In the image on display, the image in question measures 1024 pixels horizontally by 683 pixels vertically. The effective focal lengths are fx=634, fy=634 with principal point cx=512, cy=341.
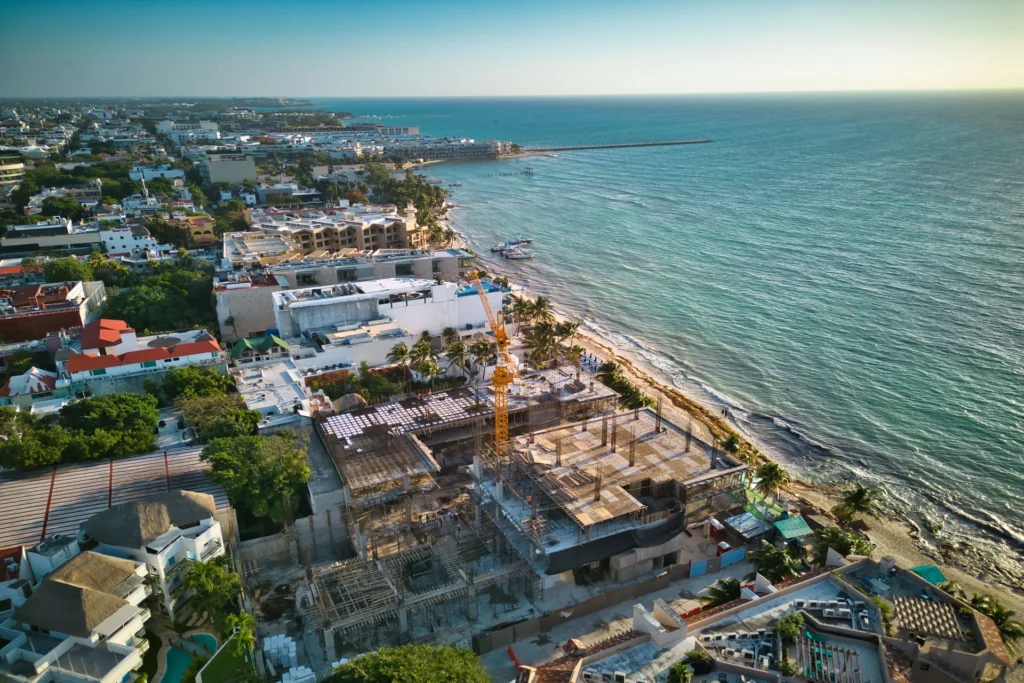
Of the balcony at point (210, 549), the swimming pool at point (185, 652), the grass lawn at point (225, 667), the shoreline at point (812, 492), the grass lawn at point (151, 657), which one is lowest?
the shoreline at point (812, 492)

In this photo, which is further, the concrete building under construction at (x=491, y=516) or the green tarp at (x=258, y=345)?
the green tarp at (x=258, y=345)

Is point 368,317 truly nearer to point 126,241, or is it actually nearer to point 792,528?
point 792,528

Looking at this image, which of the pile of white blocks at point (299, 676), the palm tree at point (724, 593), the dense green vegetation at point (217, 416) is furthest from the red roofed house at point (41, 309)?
the palm tree at point (724, 593)

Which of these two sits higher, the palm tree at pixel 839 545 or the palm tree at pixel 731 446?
the palm tree at pixel 731 446

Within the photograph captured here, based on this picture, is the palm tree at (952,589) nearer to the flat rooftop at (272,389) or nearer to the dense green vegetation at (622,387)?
the dense green vegetation at (622,387)

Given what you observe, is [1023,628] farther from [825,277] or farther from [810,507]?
[825,277]

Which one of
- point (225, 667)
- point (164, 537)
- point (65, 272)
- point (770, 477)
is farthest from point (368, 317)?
point (770, 477)
